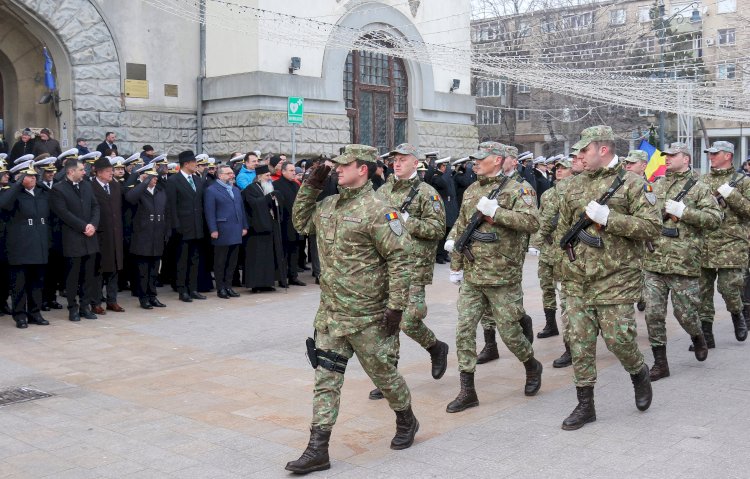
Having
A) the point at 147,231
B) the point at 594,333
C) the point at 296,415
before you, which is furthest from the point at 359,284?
the point at 147,231

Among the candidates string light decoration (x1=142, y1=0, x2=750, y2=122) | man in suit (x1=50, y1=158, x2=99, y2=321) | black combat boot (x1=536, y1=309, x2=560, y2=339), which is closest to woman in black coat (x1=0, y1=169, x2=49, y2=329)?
man in suit (x1=50, y1=158, x2=99, y2=321)

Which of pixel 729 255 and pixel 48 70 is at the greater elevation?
pixel 48 70

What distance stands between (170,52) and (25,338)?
10362 mm

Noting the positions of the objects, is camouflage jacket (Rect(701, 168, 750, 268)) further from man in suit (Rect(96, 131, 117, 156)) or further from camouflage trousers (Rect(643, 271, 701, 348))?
man in suit (Rect(96, 131, 117, 156))

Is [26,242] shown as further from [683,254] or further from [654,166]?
[654,166]

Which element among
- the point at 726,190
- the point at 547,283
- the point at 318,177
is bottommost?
the point at 547,283

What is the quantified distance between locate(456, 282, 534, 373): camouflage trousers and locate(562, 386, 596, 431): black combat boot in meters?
0.75

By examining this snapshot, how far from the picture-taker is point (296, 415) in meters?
6.63

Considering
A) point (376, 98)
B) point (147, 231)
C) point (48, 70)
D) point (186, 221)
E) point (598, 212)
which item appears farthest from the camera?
point (376, 98)

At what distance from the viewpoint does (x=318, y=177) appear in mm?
5574

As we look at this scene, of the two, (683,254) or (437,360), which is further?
(683,254)

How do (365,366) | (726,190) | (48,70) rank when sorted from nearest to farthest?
(365,366)
(726,190)
(48,70)

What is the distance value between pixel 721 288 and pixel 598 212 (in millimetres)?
3864

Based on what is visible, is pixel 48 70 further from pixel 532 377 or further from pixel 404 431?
pixel 404 431
